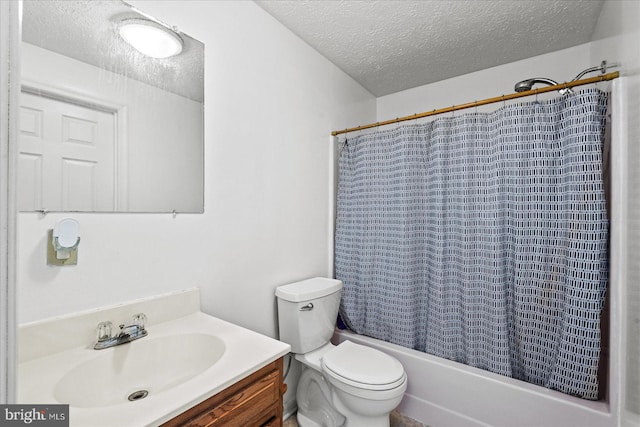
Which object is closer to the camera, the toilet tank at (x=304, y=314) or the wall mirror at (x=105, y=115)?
the wall mirror at (x=105, y=115)

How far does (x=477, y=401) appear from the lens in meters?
1.58

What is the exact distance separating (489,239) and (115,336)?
5.60 ft

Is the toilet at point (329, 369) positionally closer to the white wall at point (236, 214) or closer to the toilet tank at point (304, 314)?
the toilet tank at point (304, 314)

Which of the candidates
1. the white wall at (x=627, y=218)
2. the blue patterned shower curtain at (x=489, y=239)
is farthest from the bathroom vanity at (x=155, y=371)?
the white wall at (x=627, y=218)

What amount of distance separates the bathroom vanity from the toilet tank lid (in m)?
0.50

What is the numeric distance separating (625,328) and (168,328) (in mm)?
1807

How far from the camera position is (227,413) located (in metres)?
0.83

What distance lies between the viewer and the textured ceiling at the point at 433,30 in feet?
5.31

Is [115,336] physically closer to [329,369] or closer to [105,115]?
[105,115]

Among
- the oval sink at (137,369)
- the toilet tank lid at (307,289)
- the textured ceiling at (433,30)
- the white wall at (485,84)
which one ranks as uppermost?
the textured ceiling at (433,30)

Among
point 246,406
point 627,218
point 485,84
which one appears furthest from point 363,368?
point 485,84

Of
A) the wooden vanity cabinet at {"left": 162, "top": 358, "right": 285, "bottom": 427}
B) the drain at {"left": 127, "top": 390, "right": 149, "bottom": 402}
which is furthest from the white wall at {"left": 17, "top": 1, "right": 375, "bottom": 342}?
the wooden vanity cabinet at {"left": 162, "top": 358, "right": 285, "bottom": 427}

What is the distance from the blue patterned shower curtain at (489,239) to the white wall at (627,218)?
0.21 feet
